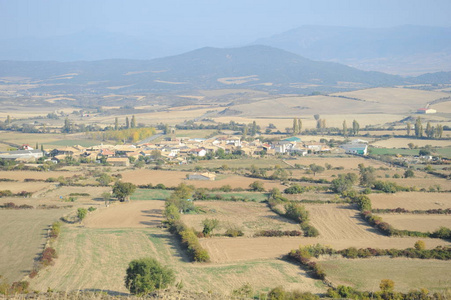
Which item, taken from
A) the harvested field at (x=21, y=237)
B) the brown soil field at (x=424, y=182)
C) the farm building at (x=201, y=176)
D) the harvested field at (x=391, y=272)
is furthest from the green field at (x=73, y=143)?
the harvested field at (x=391, y=272)

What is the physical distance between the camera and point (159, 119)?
74.6 metres

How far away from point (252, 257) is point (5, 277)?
265 inches

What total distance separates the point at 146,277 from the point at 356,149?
1305 inches

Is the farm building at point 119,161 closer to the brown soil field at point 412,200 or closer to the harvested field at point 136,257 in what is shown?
the brown soil field at point 412,200

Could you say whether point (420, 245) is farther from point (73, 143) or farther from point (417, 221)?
point (73, 143)

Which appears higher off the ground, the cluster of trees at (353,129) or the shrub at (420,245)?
the cluster of trees at (353,129)

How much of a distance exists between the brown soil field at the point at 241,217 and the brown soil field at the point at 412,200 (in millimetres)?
4925

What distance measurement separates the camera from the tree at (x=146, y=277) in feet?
43.5

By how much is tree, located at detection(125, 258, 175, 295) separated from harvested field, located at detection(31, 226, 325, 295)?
2.12ft

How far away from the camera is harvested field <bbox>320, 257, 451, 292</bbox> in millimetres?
14297

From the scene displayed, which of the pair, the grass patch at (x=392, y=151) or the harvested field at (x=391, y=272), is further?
the grass patch at (x=392, y=151)

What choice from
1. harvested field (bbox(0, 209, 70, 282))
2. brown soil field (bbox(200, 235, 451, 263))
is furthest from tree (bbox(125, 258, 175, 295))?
harvested field (bbox(0, 209, 70, 282))

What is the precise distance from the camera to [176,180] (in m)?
32.0

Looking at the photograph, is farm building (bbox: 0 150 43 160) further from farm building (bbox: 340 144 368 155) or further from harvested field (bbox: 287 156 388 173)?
farm building (bbox: 340 144 368 155)
